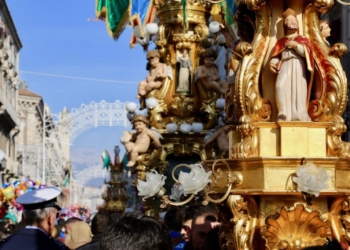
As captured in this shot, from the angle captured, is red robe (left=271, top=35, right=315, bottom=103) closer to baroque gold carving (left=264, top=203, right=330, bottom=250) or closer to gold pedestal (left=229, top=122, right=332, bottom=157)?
gold pedestal (left=229, top=122, right=332, bottom=157)

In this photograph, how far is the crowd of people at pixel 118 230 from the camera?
12.7 feet

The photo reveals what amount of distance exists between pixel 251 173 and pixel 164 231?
4.22 feet

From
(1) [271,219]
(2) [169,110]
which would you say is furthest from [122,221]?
(2) [169,110]

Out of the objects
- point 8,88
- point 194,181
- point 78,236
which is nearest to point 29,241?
point 194,181

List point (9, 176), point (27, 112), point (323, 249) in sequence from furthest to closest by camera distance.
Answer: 1. point (27, 112)
2. point (9, 176)
3. point (323, 249)

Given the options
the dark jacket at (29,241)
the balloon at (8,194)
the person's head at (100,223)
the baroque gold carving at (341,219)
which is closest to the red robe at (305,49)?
the baroque gold carving at (341,219)

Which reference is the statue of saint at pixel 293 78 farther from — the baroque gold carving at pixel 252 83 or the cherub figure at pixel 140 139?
the cherub figure at pixel 140 139

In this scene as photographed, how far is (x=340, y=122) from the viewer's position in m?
5.29

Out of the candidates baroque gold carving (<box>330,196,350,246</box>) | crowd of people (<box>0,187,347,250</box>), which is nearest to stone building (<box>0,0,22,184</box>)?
crowd of people (<box>0,187,347,250</box>)

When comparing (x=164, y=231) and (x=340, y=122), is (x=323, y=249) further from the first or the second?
(x=340, y=122)

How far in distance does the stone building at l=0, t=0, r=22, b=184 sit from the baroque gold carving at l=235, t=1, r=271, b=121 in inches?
1526

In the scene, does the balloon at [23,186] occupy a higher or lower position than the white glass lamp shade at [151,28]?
lower

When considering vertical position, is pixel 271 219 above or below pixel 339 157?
below

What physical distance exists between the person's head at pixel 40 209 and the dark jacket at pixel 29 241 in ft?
0.28
